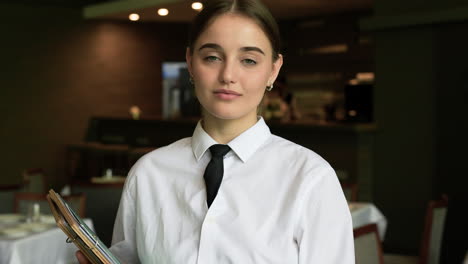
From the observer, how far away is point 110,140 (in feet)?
32.7

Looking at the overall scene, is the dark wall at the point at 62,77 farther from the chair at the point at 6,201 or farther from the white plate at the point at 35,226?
the white plate at the point at 35,226

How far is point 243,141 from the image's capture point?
1375 mm

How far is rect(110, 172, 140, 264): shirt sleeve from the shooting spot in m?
1.47

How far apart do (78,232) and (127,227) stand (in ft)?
1.10

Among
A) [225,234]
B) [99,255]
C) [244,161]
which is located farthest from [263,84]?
[99,255]

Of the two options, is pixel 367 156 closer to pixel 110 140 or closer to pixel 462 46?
pixel 462 46

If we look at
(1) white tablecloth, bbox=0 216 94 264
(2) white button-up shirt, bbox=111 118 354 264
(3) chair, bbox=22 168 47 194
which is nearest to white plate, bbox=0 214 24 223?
(1) white tablecloth, bbox=0 216 94 264

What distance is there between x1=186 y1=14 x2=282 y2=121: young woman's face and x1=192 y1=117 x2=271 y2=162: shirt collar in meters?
0.07

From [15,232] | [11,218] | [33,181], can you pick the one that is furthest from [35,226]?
[33,181]

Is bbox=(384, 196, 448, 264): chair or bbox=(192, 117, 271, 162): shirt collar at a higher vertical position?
bbox=(192, 117, 271, 162): shirt collar

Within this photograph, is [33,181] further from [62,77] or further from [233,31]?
[233,31]

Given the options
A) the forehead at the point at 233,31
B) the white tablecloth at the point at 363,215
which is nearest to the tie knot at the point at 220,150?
the forehead at the point at 233,31

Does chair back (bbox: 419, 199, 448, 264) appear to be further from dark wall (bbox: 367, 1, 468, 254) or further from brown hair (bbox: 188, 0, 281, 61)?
brown hair (bbox: 188, 0, 281, 61)

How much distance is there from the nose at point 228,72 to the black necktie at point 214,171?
177mm
